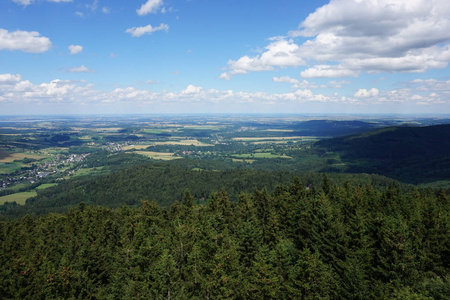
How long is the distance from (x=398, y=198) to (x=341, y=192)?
11.7 m

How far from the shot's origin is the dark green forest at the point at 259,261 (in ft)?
98.7

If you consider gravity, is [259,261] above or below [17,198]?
above

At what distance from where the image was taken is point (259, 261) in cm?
3409

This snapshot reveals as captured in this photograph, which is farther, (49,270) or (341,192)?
(341,192)

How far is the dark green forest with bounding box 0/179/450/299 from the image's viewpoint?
30094 mm

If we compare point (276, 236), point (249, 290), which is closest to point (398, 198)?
point (276, 236)

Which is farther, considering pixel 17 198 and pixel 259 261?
pixel 17 198

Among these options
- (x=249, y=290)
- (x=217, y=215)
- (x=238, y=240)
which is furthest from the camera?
(x=217, y=215)

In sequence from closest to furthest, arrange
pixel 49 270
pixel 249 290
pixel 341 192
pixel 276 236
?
pixel 249 290 → pixel 49 270 → pixel 276 236 → pixel 341 192

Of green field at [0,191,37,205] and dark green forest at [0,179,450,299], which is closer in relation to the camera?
dark green forest at [0,179,450,299]

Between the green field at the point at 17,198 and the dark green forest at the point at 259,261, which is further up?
the dark green forest at the point at 259,261

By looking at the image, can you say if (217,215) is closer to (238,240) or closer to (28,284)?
(238,240)

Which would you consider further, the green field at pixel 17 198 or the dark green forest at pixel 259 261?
the green field at pixel 17 198

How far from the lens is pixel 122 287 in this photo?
33406 millimetres
